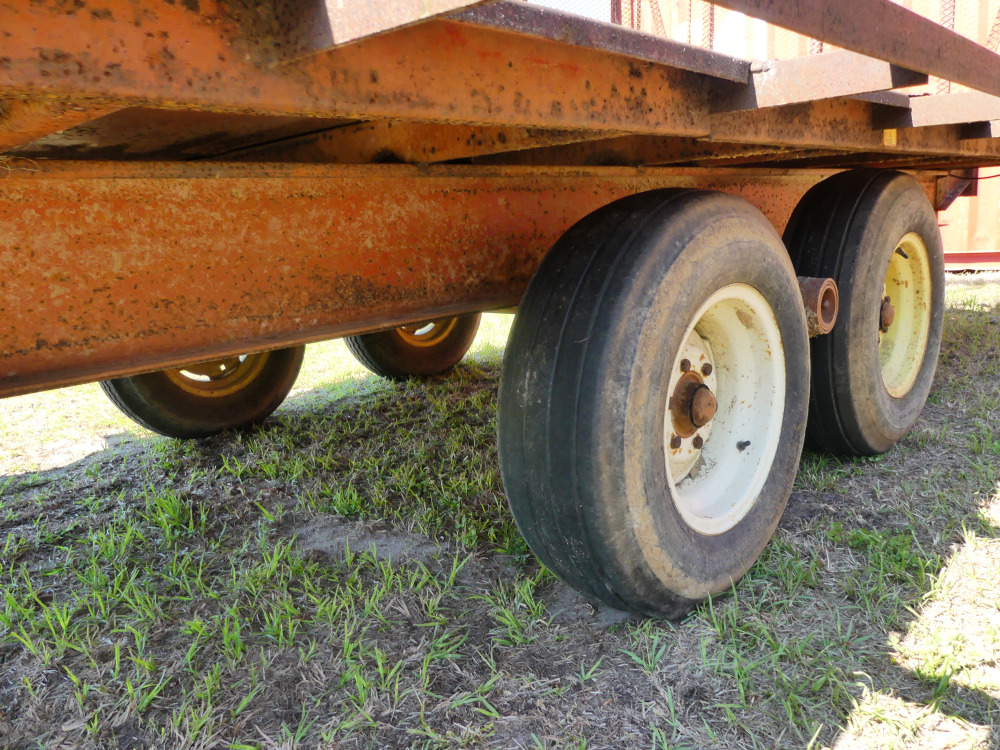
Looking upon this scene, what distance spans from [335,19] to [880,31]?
842 millimetres

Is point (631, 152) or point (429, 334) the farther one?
point (429, 334)

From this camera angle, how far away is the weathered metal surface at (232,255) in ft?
3.84

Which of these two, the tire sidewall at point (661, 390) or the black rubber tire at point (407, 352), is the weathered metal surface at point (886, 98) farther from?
the black rubber tire at point (407, 352)

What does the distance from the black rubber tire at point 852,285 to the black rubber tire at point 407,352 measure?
1.76 metres

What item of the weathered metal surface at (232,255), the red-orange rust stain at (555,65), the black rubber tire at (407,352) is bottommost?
the black rubber tire at (407,352)

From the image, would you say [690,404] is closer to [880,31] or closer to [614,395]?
[614,395]

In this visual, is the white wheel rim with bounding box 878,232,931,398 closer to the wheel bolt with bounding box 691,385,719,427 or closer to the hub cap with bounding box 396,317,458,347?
the wheel bolt with bounding box 691,385,719,427

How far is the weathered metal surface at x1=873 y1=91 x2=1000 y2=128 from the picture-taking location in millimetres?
1880

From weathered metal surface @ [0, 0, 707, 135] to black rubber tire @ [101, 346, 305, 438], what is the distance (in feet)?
6.91

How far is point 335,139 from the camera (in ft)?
5.15

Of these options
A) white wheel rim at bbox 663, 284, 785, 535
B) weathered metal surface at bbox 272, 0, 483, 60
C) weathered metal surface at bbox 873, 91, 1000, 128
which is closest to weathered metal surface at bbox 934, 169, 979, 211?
weathered metal surface at bbox 873, 91, 1000, 128

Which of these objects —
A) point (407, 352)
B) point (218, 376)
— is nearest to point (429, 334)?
point (407, 352)

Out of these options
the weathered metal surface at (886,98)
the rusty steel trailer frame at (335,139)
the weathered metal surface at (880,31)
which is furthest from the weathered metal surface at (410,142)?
the weathered metal surface at (886,98)

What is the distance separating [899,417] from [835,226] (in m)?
0.78
